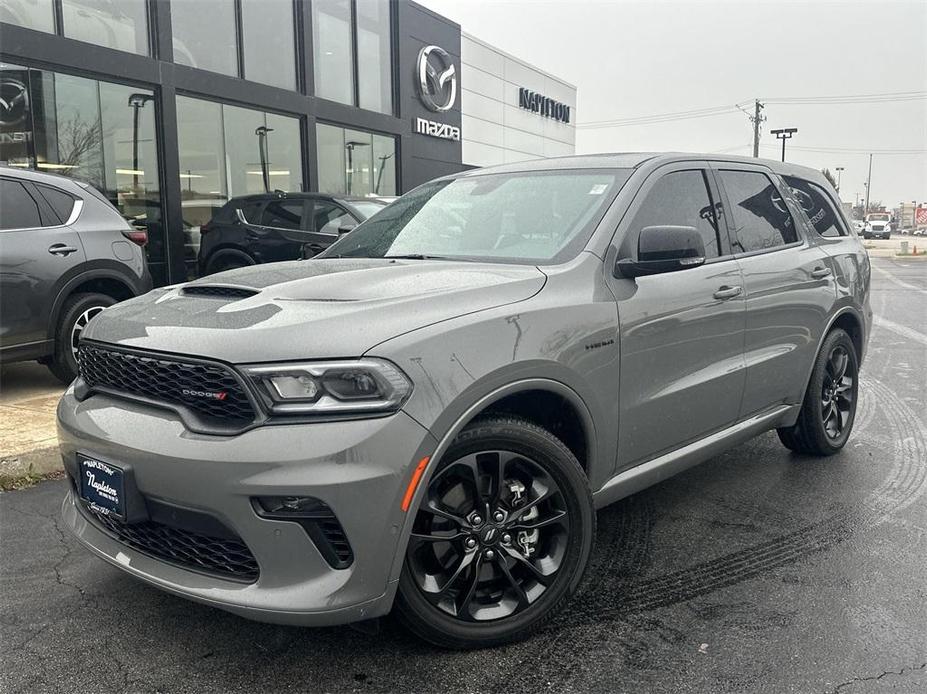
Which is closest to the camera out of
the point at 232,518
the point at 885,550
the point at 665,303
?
the point at 232,518

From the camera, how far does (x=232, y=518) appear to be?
2.25 meters

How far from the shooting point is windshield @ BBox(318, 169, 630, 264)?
128 inches

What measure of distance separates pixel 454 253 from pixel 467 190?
0.59 m

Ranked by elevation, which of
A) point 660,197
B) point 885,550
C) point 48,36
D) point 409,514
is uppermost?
point 48,36

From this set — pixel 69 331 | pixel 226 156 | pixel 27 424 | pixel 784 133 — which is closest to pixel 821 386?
pixel 27 424

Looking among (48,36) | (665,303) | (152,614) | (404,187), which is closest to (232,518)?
(152,614)

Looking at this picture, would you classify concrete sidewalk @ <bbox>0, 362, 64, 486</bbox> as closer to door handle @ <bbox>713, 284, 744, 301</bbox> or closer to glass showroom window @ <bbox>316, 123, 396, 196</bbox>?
door handle @ <bbox>713, 284, 744, 301</bbox>

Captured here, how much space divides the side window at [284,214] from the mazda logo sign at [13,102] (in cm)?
317

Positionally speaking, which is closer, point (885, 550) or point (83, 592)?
point (83, 592)

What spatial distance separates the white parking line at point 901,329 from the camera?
979 cm

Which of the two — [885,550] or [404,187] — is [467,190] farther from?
[404,187]

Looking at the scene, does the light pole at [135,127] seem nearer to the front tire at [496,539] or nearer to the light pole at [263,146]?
the light pole at [263,146]

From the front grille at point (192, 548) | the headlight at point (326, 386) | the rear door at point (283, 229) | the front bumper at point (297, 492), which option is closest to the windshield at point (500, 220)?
the headlight at point (326, 386)

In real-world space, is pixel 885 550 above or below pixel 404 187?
below
